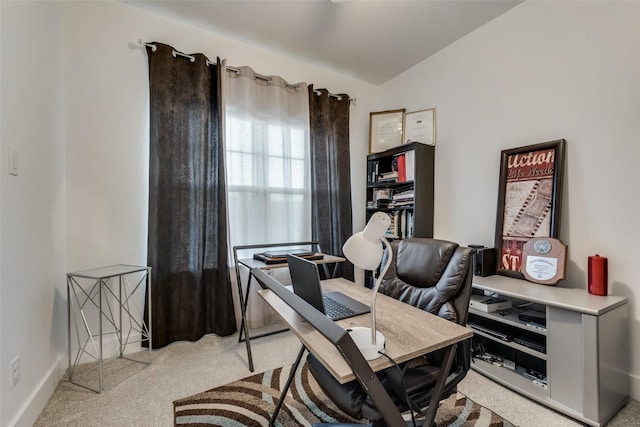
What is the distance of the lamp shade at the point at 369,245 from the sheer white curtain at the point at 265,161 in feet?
6.11

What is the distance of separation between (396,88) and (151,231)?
2967 mm

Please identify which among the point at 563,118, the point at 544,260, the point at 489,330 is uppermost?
the point at 563,118

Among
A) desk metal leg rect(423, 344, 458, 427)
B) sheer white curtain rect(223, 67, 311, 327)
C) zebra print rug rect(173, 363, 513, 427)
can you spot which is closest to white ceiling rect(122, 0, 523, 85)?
sheer white curtain rect(223, 67, 311, 327)

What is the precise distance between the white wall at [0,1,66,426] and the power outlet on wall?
0.09ft

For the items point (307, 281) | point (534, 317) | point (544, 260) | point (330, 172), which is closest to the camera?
point (307, 281)

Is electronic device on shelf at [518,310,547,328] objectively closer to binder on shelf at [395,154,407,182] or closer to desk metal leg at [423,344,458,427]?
desk metal leg at [423,344,458,427]

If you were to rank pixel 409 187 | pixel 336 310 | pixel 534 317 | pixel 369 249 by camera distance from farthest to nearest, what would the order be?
1. pixel 409 187
2. pixel 534 317
3. pixel 336 310
4. pixel 369 249

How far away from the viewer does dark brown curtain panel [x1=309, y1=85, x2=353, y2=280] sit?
2996 millimetres

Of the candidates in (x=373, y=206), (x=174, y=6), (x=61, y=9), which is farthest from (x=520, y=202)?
(x=61, y=9)

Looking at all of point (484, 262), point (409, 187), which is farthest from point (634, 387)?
point (409, 187)

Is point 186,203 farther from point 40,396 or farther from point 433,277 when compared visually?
point 433,277

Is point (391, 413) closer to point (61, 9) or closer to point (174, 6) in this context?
point (174, 6)

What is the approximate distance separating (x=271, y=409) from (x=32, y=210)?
66.8 inches

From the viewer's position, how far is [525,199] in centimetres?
213
